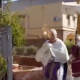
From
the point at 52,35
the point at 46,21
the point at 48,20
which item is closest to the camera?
the point at 52,35

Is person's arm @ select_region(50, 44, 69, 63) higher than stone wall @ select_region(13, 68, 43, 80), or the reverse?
person's arm @ select_region(50, 44, 69, 63)

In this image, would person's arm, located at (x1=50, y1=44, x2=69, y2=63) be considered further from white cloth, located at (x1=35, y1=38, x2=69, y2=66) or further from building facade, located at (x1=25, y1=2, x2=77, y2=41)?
building facade, located at (x1=25, y1=2, x2=77, y2=41)

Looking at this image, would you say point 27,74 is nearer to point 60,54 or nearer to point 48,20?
point 60,54

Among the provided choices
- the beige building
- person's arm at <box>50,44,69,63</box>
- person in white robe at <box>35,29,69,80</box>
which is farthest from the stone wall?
the beige building

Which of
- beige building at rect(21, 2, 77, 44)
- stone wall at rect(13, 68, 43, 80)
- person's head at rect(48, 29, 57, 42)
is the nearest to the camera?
person's head at rect(48, 29, 57, 42)

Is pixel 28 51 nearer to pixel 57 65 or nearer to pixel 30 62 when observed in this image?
pixel 30 62

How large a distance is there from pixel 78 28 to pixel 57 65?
0.98 meters

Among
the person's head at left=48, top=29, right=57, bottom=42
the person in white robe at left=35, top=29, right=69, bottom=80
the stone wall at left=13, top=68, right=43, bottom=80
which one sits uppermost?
the person's head at left=48, top=29, right=57, bottom=42

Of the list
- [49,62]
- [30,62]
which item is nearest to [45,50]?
[49,62]

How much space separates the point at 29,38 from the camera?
24188 mm

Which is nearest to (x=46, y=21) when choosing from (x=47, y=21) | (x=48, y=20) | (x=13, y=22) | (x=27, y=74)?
(x=47, y=21)

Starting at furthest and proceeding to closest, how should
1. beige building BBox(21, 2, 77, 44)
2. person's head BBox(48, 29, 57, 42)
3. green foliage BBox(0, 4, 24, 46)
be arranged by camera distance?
beige building BBox(21, 2, 77, 44)
green foliage BBox(0, 4, 24, 46)
person's head BBox(48, 29, 57, 42)

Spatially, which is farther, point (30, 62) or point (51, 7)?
point (51, 7)

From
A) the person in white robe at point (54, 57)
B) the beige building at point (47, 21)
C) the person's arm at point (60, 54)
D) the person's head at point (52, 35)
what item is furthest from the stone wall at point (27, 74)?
the beige building at point (47, 21)
